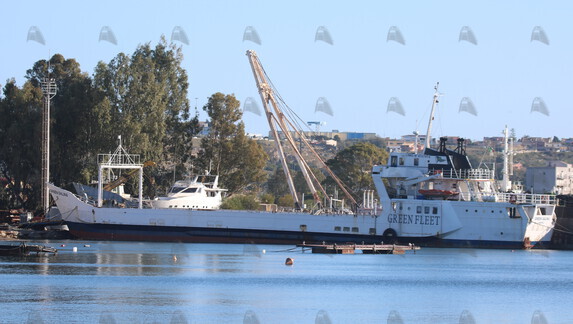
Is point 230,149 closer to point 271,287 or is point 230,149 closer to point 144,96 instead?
point 144,96

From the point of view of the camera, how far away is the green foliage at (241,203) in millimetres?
84750

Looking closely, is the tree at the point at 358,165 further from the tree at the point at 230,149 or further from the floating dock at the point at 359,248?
the floating dock at the point at 359,248

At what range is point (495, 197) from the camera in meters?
71.9

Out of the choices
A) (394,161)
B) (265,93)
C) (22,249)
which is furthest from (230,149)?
(22,249)

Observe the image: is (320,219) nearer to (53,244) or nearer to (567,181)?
(53,244)

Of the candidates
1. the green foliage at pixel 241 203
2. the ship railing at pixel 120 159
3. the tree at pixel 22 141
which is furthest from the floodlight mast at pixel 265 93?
the tree at pixel 22 141

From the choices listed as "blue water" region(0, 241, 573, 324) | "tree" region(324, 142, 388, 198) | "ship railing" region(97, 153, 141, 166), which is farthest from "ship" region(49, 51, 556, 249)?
"tree" region(324, 142, 388, 198)

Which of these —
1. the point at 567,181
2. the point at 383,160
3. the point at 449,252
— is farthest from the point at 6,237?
the point at 567,181

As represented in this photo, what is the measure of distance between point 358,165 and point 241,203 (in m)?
23.8

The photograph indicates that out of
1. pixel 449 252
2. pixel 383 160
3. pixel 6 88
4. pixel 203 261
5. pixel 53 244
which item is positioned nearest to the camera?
pixel 203 261

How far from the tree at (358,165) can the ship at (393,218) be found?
105ft

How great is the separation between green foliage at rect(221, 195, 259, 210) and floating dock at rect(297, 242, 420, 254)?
16357 millimetres

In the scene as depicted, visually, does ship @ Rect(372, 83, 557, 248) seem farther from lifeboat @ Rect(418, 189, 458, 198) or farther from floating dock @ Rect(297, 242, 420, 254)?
floating dock @ Rect(297, 242, 420, 254)

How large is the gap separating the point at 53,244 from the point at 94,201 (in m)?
7.67
